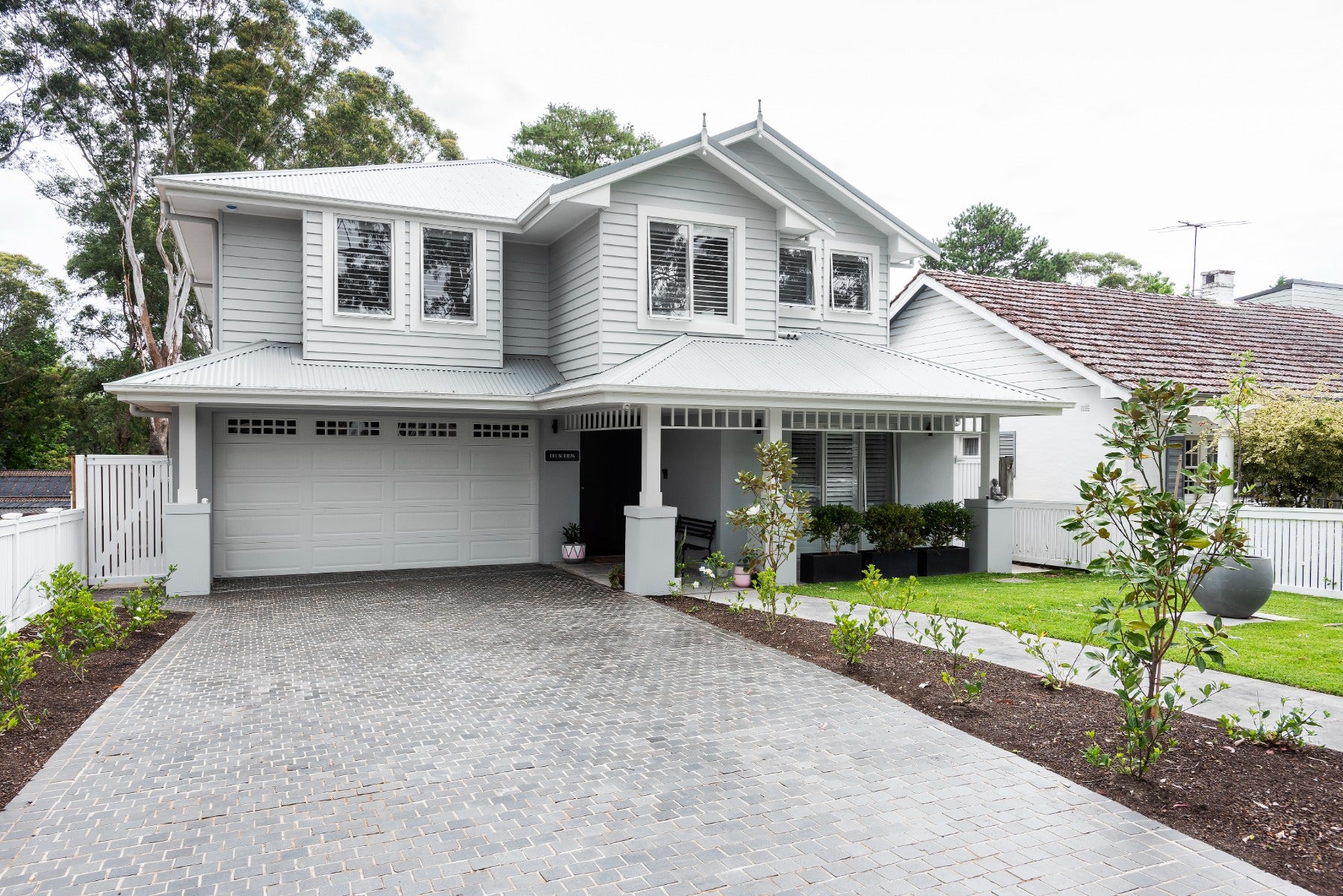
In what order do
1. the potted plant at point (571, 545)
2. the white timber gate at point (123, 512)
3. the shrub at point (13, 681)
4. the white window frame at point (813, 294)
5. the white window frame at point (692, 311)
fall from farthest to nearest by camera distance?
the white window frame at point (813, 294) → the potted plant at point (571, 545) → the white window frame at point (692, 311) → the white timber gate at point (123, 512) → the shrub at point (13, 681)

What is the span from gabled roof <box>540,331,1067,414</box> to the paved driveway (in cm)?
398

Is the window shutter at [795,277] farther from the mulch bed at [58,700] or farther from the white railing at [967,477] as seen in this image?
the mulch bed at [58,700]

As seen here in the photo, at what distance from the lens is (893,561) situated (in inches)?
512

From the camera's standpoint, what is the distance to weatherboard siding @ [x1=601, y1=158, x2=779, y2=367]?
12273 millimetres

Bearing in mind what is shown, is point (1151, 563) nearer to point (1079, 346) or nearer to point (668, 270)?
point (668, 270)

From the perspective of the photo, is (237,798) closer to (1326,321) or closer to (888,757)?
(888,757)

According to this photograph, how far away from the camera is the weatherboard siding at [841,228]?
14.6 metres

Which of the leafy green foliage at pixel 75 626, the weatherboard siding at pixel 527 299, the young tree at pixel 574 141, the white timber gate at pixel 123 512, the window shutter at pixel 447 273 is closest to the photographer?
the leafy green foliage at pixel 75 626

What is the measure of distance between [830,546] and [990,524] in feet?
9.09

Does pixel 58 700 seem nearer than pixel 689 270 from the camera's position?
Yes

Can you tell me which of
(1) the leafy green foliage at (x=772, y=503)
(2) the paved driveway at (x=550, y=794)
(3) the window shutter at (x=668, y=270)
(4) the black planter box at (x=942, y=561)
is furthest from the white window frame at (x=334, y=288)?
(4) the black planter box at (x=942, y=561)

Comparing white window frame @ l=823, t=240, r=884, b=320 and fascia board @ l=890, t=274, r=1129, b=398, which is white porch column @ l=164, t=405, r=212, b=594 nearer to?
white window frame @ l=823, t=240, r=884, b=320

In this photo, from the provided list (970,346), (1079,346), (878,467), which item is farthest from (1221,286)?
(878,467)

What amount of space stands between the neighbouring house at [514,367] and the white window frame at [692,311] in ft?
0.13
